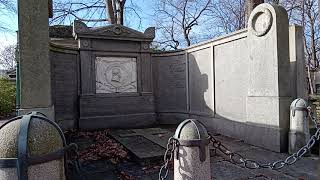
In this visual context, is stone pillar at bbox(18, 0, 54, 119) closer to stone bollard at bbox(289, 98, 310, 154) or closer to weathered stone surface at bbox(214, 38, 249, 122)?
weathered stone surface at bbox(214, 38, 249, 122)

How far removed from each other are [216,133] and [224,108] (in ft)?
2.80

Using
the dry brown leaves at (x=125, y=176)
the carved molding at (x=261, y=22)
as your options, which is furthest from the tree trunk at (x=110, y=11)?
the dry brown leaves at (x=125, y=176)

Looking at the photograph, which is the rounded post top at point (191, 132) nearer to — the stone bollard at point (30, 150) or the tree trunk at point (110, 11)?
the stone bollard at point (30, 150)

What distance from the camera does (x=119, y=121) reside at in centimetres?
955

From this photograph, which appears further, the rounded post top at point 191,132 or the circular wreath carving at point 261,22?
the circular wreath carving at point 261,22

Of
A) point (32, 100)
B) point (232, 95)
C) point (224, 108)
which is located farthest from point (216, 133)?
point (32, 100)

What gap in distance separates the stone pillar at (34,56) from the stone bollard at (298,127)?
17.3ft

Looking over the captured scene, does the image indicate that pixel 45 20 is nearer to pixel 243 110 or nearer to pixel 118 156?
pixel 118 156

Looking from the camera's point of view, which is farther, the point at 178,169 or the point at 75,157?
the point at 178,169

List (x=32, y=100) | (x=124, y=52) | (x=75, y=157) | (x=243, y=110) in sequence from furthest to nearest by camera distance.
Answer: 1. (x=124, y=52)
2. (x=243, y=110)
3. (x=32, y=100)
4. (x=75, y=157)

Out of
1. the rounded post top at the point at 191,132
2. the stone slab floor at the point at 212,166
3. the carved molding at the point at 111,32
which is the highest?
the carved molding at the point at 111,32

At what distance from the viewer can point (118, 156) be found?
5980 mm

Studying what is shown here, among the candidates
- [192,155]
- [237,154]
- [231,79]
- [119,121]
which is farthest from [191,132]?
[119,121]

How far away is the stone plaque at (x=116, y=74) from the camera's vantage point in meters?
9.48
